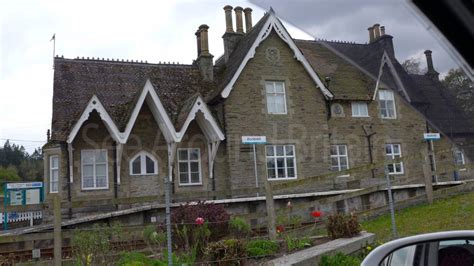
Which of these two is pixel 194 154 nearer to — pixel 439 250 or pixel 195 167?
pixel 195 167

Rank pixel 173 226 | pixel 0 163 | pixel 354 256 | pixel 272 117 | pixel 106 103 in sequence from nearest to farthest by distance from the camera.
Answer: pixel 354 256 < pixel 173 226 < pixel 106 103 < pixel 272 117 < pixel 0 163

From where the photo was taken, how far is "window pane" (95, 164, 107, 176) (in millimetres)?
19242

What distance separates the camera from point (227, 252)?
27.1ft

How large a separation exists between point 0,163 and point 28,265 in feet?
233

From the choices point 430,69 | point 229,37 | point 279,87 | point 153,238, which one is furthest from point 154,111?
point 430,69

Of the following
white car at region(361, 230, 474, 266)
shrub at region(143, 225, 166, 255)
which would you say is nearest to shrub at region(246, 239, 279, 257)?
shrub at region(143, 225, 166, 255)

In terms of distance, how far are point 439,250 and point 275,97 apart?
1815 centimetres

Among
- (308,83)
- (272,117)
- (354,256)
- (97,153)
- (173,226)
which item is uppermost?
(308,83)

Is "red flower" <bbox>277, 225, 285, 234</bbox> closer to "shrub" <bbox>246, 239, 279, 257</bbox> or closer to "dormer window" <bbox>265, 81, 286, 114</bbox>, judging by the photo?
"shrub" <bbox>246, 239, 279, 257</bbox>

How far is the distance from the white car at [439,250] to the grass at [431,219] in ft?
20.7

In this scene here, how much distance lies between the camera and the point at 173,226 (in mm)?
10508

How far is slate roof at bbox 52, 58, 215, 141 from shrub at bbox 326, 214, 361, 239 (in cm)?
1038

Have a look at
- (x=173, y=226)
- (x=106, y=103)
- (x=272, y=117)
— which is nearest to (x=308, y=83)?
(x=272, y=117)

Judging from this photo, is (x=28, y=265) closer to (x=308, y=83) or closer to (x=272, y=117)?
(x=272, y=117)
